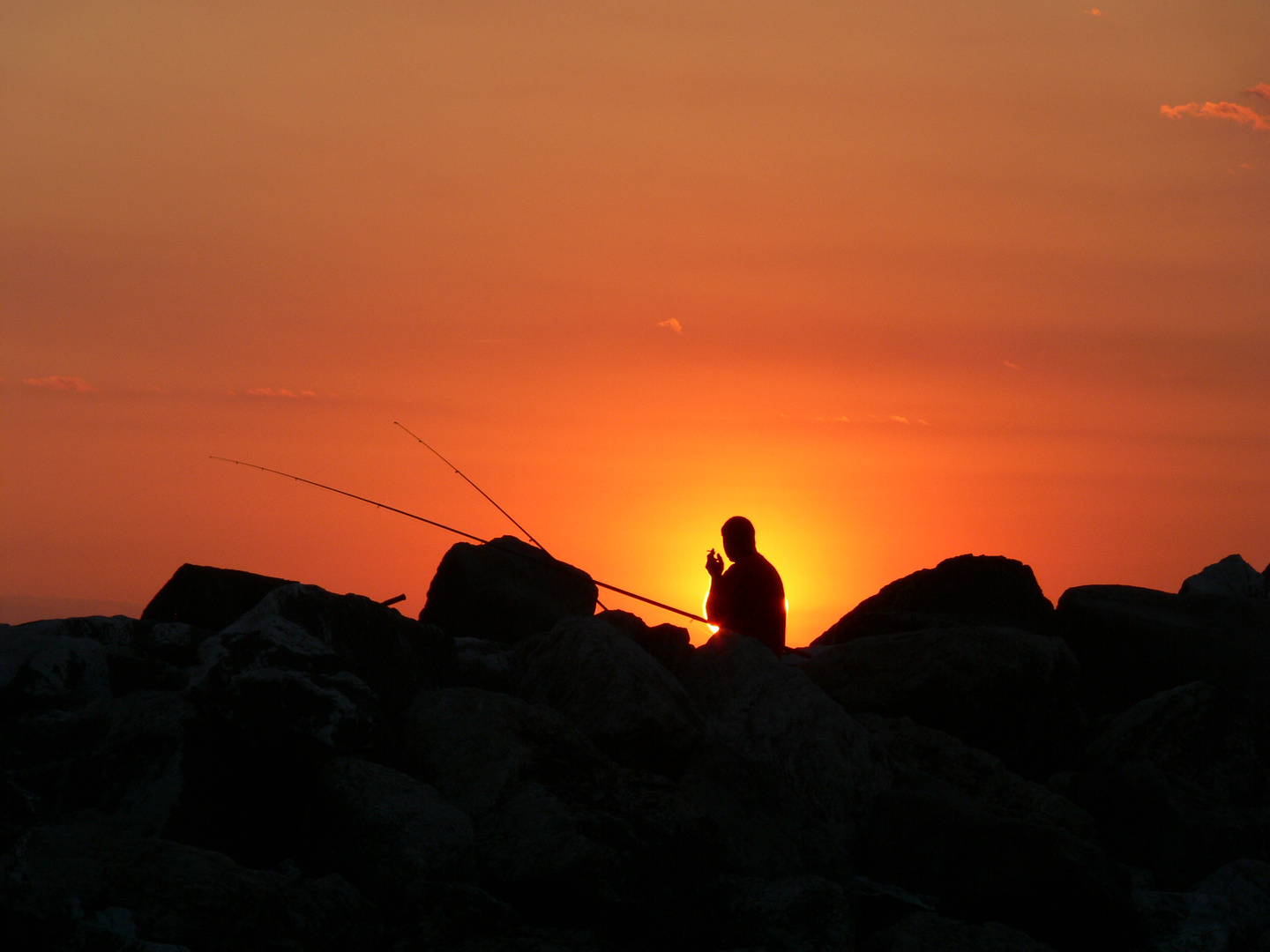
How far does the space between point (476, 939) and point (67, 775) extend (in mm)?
2362

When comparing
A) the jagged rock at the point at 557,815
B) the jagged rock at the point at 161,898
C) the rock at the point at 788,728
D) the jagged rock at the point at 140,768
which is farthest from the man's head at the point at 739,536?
the jagged rock at the point at 161,898

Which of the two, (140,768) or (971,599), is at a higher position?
(971,599)

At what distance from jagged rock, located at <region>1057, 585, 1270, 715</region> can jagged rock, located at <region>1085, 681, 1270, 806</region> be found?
1702 millimetres

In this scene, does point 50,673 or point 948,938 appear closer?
point 948,938

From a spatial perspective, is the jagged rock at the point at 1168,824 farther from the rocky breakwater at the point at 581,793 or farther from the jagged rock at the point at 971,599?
the jagged rock at the point at 971,599

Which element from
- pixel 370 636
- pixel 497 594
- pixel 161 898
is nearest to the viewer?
pixel 161 898

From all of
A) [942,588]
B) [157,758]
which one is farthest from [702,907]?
[942,588]

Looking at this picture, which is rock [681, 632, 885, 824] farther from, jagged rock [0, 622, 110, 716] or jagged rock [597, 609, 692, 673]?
jagged rock [0, 622, 110, 716]

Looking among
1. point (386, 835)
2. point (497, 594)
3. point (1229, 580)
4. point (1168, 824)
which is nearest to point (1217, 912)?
point (1168, 824)

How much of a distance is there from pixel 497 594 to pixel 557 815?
13.4ft

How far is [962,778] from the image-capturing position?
690 centimetres

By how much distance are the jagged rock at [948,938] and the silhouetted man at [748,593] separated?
3.81 m

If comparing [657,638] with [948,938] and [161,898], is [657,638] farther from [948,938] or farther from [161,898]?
[161,898]

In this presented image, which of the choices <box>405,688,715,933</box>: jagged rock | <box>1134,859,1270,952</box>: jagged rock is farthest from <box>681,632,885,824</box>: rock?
<box>1134,859,1270,952</box>: jagged rock
